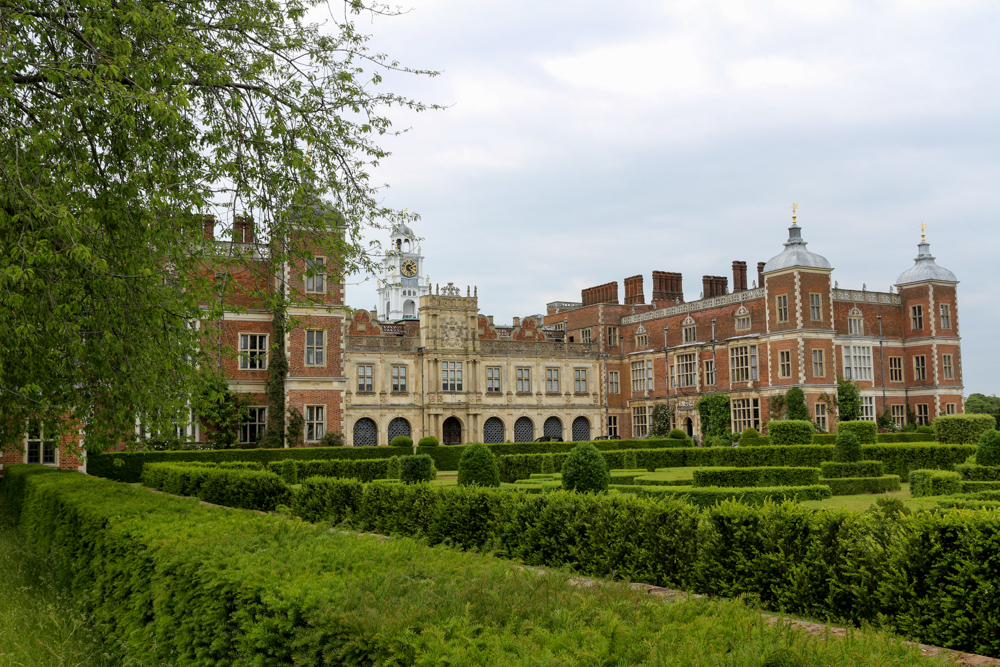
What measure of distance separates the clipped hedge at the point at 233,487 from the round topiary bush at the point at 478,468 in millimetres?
4903

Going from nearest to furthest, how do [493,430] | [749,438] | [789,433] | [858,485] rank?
[858,485] → [789,433] → [749,438] → [493,430]

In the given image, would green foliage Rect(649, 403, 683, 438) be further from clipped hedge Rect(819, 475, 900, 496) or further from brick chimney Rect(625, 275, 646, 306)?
clipped hedge Rect(819, 475, 900, 496)

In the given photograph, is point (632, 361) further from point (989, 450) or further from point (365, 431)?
point (989, 450)

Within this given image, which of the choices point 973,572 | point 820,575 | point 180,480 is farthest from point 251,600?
point 180,480

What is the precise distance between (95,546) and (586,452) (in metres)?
9.34

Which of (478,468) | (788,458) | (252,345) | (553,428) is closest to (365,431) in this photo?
(252,345)

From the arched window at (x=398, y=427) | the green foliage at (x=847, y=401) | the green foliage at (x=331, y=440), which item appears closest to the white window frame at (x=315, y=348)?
the green foliage at (x=331, y=440)

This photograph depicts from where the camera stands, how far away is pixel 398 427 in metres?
44.1

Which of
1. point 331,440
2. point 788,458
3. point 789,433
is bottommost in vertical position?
point 788,458

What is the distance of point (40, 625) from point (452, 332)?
3786 centimetres

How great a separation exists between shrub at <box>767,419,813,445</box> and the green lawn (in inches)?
966

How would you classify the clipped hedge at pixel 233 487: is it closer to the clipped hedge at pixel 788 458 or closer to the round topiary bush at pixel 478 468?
the round topiary bush at pixel 478 468

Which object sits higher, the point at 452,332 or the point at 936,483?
the point at 452,332

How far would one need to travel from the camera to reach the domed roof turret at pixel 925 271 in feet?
149
